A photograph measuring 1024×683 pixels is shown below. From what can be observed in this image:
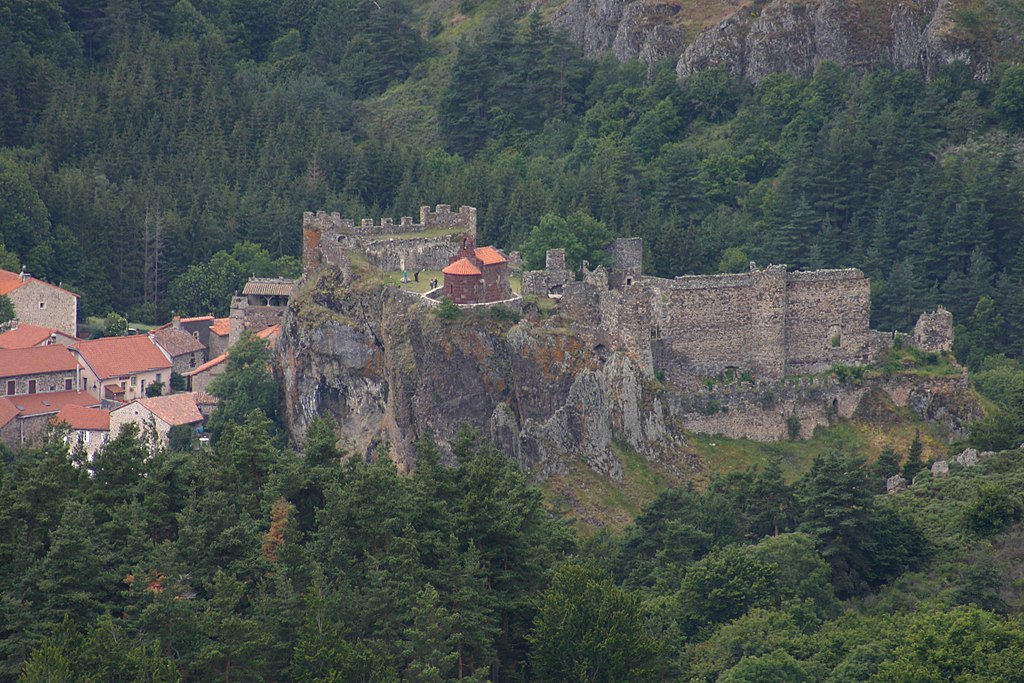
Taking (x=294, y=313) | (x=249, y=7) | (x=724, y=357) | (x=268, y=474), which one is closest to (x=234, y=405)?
(x=294, y=313)

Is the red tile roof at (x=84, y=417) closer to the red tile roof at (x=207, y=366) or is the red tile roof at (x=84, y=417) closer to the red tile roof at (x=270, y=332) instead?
the red tile roof at (x=207, y=366)

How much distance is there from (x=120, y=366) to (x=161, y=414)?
224 inches

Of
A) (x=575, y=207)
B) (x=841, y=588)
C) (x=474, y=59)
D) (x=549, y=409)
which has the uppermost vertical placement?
(x=474, y=59)

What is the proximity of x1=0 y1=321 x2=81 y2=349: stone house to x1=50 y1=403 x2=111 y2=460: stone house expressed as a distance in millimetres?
5080

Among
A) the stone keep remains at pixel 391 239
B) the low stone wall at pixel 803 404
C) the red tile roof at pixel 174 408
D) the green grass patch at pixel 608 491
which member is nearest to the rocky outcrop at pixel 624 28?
the stone keep remains at pixel 391 239

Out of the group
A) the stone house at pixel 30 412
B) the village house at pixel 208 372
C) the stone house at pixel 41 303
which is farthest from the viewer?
the stone house at pixel 41 303

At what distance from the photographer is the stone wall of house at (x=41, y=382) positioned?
99688 millimetres

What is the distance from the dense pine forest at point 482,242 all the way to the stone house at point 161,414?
1531 millimetres

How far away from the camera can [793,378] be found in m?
93.2

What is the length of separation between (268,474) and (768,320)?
28865 mm

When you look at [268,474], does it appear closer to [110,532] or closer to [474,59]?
[110,532]

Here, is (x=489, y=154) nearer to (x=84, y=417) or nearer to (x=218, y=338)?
(x=218, y=338)

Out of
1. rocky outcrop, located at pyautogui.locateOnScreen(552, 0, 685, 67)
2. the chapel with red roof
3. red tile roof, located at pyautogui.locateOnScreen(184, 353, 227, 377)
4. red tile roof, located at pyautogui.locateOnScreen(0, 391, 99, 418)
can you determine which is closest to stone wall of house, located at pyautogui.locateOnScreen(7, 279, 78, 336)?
red tile roof, located at pyautogui.locateOnScreen(184, 353, 227, 377)

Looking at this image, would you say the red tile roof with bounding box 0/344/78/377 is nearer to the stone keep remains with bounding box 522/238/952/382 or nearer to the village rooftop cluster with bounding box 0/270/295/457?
the village rooftop cluster with bounding box 0/270/295/457
